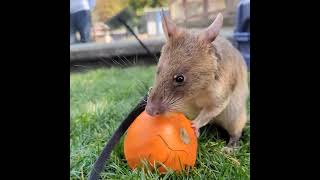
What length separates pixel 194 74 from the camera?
106 inches

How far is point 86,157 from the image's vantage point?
3.04 m

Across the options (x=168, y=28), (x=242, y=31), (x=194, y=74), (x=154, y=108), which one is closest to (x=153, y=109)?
(x=154, y=108)

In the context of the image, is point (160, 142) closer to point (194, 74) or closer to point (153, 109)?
point (153, 109)

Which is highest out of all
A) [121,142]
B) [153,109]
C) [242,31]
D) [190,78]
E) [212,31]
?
[212,31]

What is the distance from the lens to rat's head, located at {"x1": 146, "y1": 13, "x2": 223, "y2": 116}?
2.62 meters

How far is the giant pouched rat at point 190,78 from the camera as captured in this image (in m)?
2.63

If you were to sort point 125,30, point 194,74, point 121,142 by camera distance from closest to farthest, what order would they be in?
point 194,74, point 121,142, point 125,30

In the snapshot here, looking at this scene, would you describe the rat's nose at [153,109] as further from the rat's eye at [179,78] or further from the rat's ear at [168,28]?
the rat's ear at [168,28]

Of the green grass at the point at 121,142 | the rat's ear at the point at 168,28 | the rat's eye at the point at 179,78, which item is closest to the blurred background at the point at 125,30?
the green grass at the point at 121,142

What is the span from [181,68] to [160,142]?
43cm

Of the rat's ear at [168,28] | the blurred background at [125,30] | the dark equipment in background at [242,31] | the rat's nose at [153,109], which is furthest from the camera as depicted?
the dark equipment in background at [242,31]

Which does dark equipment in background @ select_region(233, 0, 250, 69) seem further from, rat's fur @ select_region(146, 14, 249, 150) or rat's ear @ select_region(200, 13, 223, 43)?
rat's ear @ select_region(200, 13, 223, 43)
